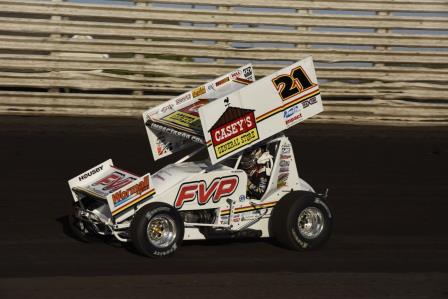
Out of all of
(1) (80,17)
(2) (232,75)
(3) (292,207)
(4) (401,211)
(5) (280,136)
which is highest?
(1) (80,17)

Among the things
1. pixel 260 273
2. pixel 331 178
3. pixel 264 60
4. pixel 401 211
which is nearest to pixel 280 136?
pixel 260 273

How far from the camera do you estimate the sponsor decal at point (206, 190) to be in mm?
8430

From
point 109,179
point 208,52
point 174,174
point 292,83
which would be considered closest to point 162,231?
point 174,174

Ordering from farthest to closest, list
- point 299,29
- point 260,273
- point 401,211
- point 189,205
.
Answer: point 299,29 < point 401,211 < point 189,205 < point 260,273

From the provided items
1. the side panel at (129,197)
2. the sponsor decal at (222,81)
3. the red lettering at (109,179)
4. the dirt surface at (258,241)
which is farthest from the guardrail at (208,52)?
the side panel at (129,197)

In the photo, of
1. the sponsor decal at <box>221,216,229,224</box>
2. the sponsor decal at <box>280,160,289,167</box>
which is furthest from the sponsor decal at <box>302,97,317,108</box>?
the sponsor decal at <box>221,216,229,224</box>

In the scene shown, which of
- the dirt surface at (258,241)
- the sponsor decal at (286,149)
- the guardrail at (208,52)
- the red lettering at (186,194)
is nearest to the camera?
the dirt surface at (258,241)

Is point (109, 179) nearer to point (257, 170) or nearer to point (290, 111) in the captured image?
point (257, 170)

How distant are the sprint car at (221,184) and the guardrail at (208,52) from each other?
5832 mm

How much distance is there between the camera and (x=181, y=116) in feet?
29.4

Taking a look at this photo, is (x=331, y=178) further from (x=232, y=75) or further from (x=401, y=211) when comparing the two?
(x=232, y=75)

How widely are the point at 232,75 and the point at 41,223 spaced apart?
2586 millimetres

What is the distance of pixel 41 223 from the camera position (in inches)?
379

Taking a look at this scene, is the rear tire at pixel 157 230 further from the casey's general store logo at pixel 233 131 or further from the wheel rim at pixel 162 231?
the casey's general store logo at pixel 233 131
